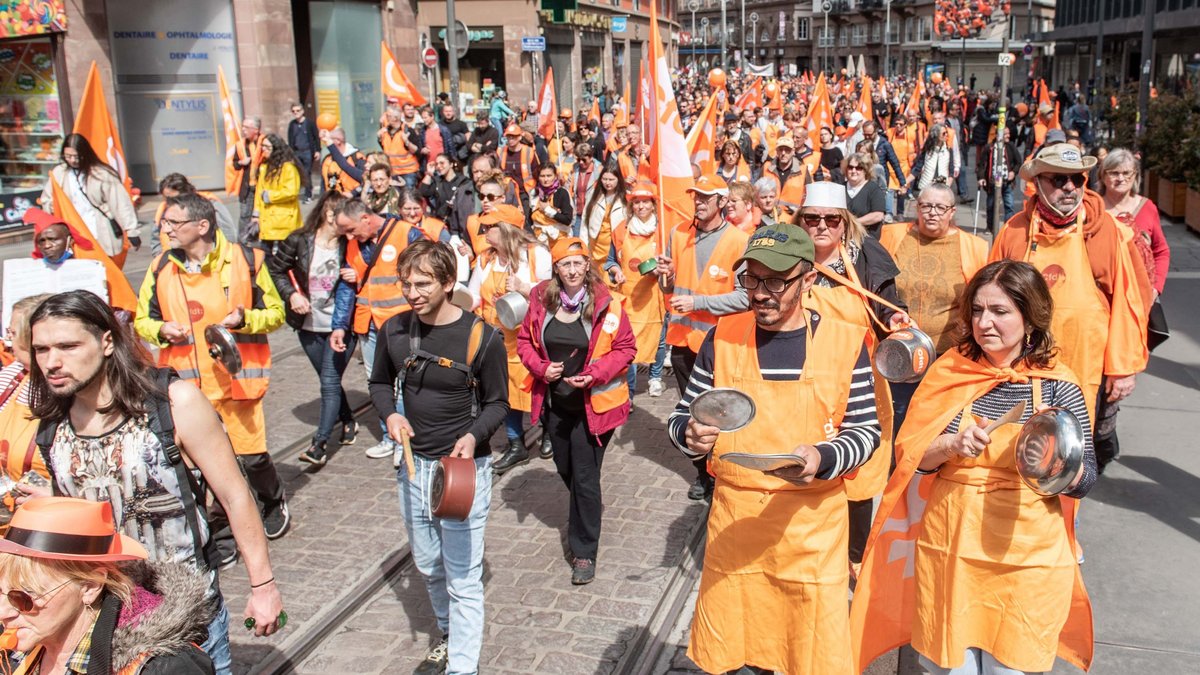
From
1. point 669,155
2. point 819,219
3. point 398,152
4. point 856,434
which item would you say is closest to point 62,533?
point 856,434

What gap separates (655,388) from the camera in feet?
30.2

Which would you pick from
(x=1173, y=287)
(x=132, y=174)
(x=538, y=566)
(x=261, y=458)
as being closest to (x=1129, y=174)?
(x=538, y=566)

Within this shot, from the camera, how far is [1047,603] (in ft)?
11.9

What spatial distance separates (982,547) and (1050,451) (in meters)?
0.52

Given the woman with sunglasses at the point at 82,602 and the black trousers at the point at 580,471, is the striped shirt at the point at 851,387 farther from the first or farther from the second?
the black trousers at the point at 580,471

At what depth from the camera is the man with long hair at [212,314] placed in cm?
572

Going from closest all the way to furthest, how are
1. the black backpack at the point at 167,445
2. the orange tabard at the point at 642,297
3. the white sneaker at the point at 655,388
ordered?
the black backpack at the point at 167,445 → the orange tabard at the point at 642,297 → the white sneaker at the point at 655,388

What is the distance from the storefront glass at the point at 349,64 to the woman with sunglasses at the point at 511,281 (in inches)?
800

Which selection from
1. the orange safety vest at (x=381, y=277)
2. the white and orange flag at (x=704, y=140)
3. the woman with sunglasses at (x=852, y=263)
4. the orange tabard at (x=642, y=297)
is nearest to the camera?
the woman with sunglasses at (x=852, y=263)

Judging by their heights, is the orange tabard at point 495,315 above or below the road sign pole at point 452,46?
below

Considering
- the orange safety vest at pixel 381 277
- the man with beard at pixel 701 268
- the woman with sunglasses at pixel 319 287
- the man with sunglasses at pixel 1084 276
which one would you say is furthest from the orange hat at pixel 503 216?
the man with sunglasses at pixel 1084 276

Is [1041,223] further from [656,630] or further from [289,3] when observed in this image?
[289,3]

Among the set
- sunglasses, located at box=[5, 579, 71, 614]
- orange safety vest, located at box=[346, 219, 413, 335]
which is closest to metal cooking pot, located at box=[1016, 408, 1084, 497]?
sunglasses, located at box=[5, 579, 71, 614]

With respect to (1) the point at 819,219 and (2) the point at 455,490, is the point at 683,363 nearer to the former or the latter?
(1) the point at 819,219
